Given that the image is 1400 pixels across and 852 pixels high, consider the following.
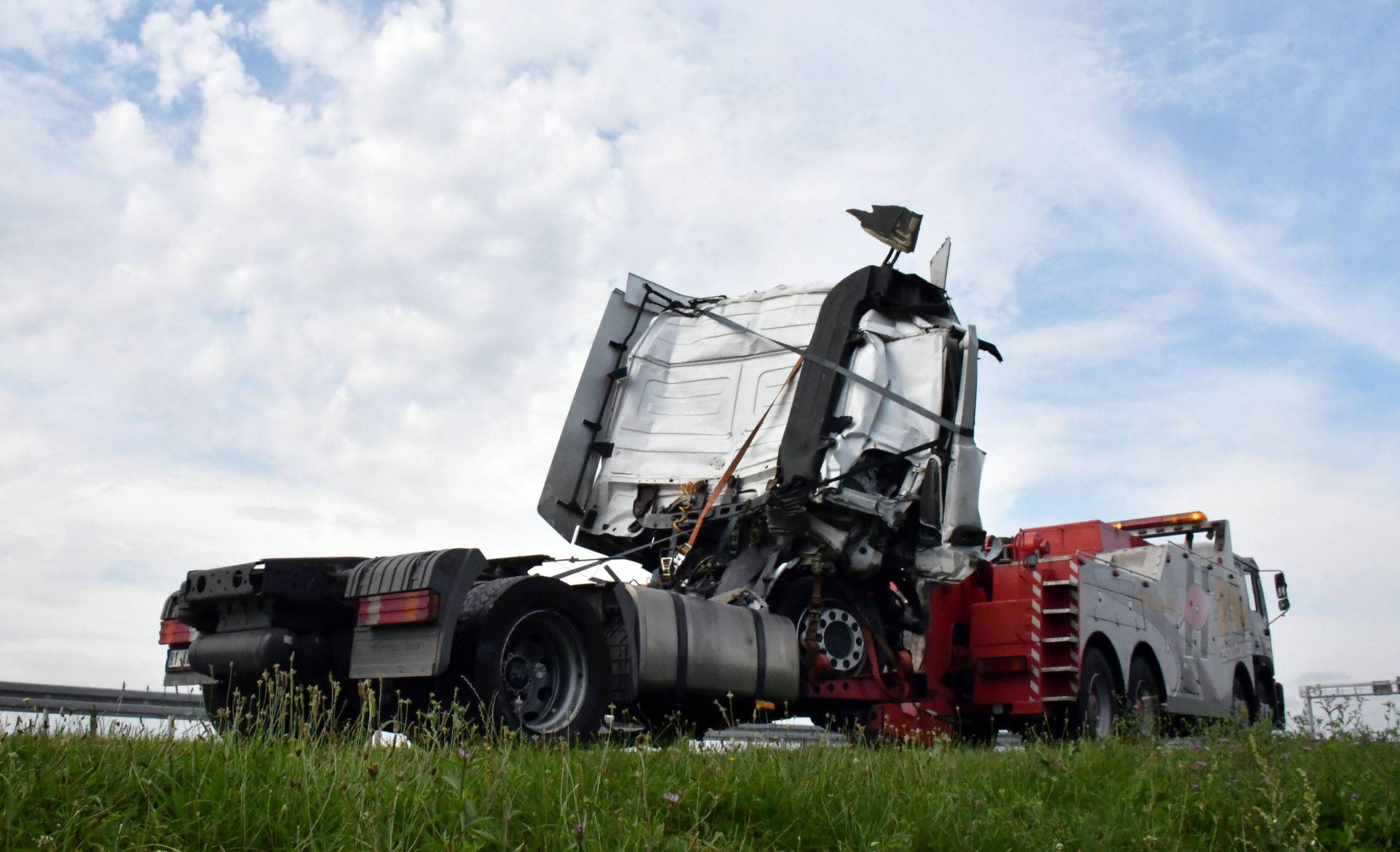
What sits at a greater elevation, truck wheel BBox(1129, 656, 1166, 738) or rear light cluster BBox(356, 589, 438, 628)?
rear light cluster BBox(356, 589, 438, 628)

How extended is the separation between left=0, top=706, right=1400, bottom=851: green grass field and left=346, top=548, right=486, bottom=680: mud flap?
0.53 meters

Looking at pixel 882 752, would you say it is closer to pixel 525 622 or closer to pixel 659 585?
pixel 525 622

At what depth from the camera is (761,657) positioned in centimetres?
735

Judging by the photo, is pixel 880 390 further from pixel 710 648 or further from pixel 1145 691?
pixel 1145 691

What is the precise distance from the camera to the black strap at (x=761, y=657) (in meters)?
7.30

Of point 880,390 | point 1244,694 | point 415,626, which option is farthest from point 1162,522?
point 415,626

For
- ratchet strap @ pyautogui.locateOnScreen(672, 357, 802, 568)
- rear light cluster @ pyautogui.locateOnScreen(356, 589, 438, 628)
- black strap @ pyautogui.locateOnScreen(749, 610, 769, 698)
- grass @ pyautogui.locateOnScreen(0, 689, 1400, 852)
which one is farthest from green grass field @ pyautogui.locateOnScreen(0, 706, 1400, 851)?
ratchet strap @ pyautogui.locateOnScreen(672, 357, 802, 568)

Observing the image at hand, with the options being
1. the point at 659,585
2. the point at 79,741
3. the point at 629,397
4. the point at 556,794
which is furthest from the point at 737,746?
the point at 629,397

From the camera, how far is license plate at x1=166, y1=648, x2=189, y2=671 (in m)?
6.50

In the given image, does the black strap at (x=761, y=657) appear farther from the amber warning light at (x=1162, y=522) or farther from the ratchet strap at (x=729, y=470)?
the amber warning light at (x=1162, y=522)

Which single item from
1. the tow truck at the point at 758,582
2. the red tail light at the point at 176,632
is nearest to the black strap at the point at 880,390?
the tow truck at the point at 758,582

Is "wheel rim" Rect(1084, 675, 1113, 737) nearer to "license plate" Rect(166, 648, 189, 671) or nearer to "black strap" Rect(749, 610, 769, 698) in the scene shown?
"black strap" Rect(749, 610, 769, 698)

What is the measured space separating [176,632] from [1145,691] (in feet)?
24.9

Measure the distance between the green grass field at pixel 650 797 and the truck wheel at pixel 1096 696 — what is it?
3.34m
